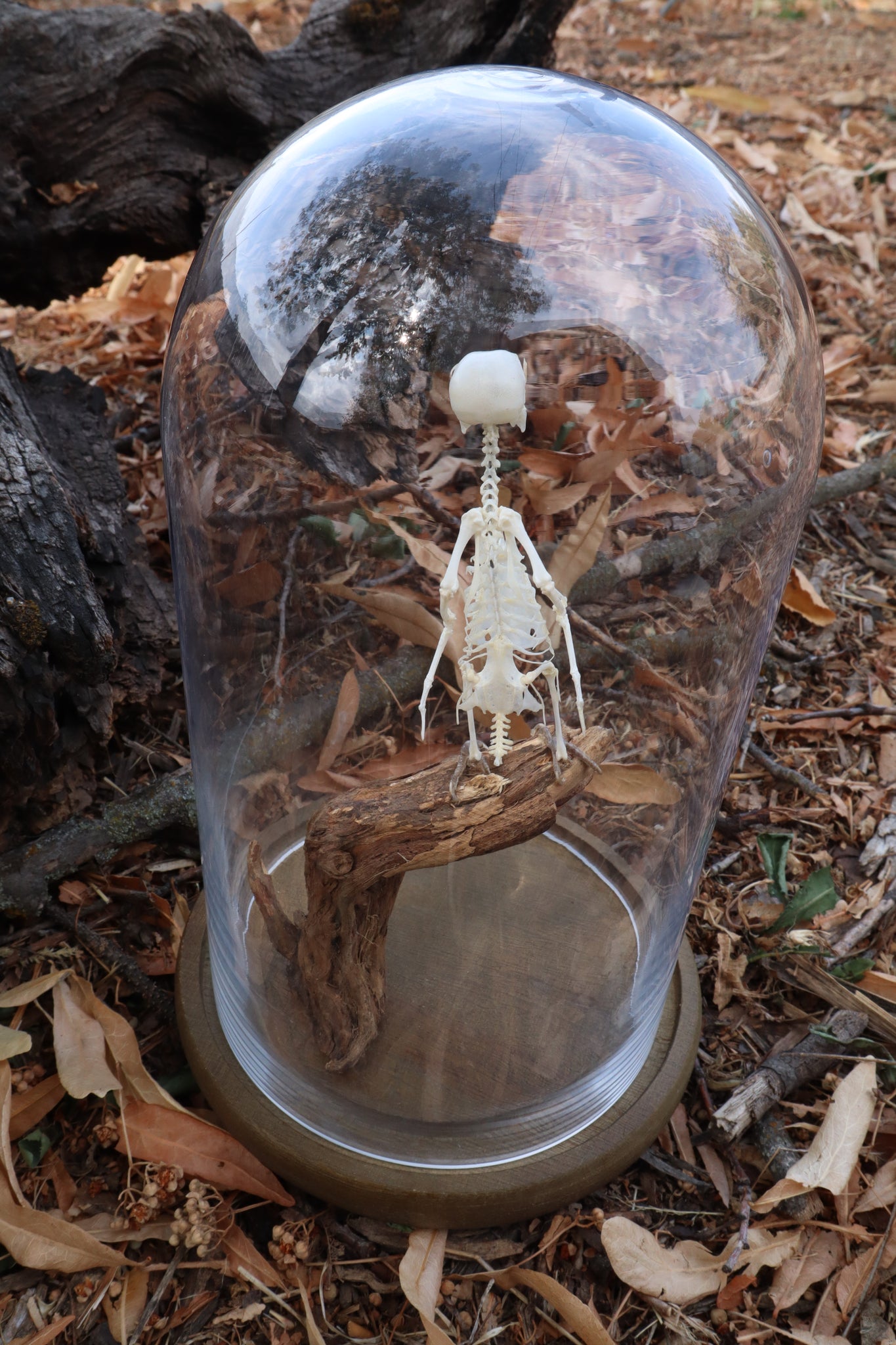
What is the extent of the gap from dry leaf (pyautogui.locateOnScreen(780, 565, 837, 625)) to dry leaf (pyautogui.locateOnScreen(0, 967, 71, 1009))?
1.25 meters

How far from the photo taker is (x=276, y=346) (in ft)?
3.32

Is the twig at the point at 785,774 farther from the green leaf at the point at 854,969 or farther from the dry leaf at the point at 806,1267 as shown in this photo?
the dry leaf at the point at 806,1267

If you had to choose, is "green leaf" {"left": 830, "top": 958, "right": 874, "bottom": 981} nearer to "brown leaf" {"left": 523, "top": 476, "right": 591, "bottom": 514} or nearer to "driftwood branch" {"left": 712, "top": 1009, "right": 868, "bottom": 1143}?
"driftwood branch" {"left": 712, "top": 1009, "right": 868, "bottom": 1143}

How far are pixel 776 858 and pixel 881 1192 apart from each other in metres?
0.40

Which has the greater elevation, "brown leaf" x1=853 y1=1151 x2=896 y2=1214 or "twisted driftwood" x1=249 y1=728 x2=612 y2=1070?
"twisted driftwood" x1=249 y1=728 x2=612 y2=1070

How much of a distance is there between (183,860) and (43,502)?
496mm

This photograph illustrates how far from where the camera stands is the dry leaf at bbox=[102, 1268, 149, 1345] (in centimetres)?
102

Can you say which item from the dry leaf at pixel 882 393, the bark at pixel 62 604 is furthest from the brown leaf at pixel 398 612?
the dry leaf at pixel 882 393

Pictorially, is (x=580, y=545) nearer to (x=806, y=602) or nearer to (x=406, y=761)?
(x=406, y=761)

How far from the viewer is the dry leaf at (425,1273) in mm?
1004

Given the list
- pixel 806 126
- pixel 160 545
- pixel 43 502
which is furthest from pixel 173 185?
pixel 806 126

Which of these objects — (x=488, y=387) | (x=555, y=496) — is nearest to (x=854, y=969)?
(x=555, y=496)

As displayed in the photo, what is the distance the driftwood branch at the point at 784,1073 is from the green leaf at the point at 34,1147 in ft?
2.30

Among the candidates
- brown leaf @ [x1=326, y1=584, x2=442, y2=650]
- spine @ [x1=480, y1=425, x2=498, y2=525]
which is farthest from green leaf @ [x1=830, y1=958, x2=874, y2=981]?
spine @ [x1=480, y1=425, x2=498, y2=525]
